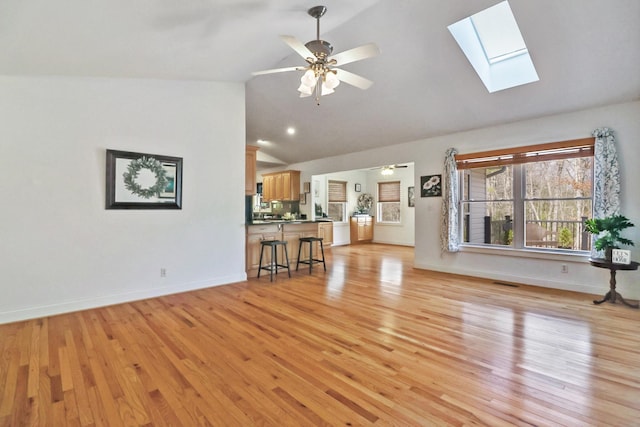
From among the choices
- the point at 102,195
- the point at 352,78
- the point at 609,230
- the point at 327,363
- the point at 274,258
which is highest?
the point at 352,78

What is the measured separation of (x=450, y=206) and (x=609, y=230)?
2124 millimetres

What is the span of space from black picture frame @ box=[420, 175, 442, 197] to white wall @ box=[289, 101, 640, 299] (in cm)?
10

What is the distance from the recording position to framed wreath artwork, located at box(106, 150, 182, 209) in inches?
148

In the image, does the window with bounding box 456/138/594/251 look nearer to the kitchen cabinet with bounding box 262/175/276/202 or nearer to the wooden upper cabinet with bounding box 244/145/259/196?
the wooden upper cabinet with bounding box 244/145/259/196

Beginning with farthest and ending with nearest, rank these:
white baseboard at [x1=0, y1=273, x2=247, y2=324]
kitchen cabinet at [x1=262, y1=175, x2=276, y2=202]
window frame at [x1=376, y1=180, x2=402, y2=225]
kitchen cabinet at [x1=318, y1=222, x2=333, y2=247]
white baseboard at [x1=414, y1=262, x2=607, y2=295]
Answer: window frame at [x1=376, y1=180, x2=402, y2=225]
kitchen cabinet at [x1=262, y1=175, x2=276, y2=202]
kitchen cabinet at [x1=318, y1=222, x2=333, y2=247]
white baseboard at [x1=414, y1=262, x2=607, y2=295]
white baseboard at [x1=0, y1=273, x2=247, y2=324]

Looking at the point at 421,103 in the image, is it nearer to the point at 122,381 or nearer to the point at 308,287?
the point at 308,287

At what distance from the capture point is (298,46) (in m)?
2.59

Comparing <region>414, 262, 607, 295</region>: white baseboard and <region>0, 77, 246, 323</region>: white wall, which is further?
<region>414, 262, 607, 295</region>: white baseboard

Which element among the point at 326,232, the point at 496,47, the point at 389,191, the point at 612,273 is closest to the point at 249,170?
the point at 496,47

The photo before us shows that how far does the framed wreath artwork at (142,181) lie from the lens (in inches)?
148

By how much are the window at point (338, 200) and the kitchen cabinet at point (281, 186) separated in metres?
1.26

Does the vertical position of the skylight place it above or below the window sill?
above

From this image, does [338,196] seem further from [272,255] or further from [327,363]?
[327,363]

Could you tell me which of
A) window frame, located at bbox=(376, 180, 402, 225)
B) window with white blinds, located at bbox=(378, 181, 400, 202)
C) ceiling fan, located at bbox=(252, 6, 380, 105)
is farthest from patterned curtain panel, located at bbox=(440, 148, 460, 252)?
window with white blinds, located at bbox=(378, 181, 400, 202)
